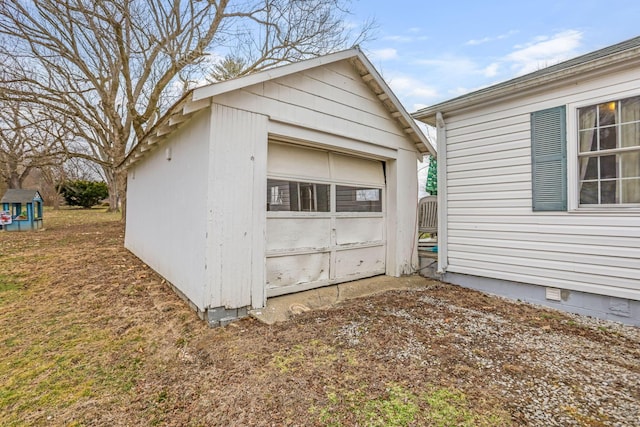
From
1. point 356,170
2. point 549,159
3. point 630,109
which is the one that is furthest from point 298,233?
point 630,109

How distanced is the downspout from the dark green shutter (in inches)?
55.6

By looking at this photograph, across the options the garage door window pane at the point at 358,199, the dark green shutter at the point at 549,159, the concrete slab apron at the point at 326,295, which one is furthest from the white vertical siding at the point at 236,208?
the dark green shutter at the point at 549,159

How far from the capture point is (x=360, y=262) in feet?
18.3

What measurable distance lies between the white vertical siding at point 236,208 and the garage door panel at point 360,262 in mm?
1688

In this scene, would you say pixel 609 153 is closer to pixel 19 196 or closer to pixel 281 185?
pixel 281 185

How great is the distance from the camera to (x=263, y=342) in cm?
326

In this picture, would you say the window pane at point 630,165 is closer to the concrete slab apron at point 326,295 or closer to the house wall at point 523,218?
the house wall at point 523,218

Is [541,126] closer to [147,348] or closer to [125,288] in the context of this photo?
[147,348]

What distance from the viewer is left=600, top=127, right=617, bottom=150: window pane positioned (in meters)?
3.87

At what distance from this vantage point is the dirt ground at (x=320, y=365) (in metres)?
2.17

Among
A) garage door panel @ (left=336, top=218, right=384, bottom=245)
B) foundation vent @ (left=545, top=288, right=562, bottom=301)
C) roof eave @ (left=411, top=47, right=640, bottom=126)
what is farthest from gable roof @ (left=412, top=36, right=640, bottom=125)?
foundation vent @ (left=545, top=288, right=562, bottom=301)

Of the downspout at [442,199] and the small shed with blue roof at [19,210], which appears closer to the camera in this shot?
the downspout at [442,199]

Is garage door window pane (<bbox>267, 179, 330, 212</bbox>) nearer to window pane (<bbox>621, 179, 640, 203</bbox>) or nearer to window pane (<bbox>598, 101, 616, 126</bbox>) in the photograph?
window pane (<bbox>598, 101, 616, 126</bbox>)

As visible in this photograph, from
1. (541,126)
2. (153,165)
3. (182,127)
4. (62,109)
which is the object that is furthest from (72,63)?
(541,126)
